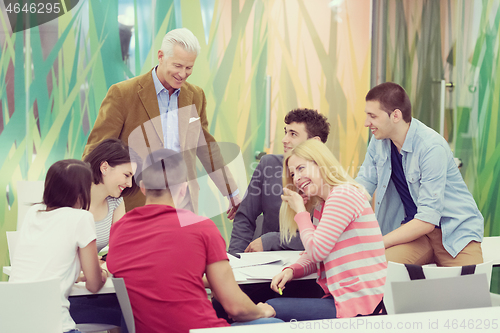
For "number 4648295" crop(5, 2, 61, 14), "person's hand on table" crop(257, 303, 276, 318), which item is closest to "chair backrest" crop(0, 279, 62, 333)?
"person's hand on table" crop(257, 303, 276, 318)

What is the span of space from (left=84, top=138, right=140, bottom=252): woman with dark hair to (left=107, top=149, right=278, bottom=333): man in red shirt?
2.24 ft

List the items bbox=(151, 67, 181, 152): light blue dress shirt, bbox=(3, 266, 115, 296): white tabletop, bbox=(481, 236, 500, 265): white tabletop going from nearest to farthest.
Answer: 1. bbox=(3, 266, 115, 296): white tabletop
2. bbox=(481, 236, 500, 265): white tabletop
3. bbox=(151, 67, 181, 152): light blue dress shirt

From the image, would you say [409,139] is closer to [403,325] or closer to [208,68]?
[403,325]

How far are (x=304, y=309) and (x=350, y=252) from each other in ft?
Answer: 0.88

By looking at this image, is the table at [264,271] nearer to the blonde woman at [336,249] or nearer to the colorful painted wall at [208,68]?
the blonde woman at [336,249]

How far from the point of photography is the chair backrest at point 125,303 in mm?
1359

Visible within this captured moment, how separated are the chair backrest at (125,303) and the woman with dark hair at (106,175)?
29.9 inches

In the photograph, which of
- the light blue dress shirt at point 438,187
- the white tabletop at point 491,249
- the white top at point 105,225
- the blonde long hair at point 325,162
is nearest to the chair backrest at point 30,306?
the white top at point 105,225

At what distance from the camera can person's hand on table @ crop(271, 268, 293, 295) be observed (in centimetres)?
170

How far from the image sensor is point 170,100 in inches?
103

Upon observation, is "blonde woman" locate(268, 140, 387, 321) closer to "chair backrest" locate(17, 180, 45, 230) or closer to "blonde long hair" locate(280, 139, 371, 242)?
"blonde long hair" locate(280, 139, 371, 242)

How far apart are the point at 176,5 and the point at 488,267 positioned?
2.71 meters

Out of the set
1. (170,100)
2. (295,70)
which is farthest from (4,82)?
(295,70)

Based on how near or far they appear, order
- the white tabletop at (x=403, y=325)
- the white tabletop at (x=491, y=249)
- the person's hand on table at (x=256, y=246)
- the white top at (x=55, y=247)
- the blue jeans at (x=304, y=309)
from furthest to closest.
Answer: the person's hand on table at (x=256, y=246) → the white tabletop at (x=491, y=249) → the blue jeans at (x=304, y=309) → the white top at (x=55, y=247) → the white tabletop at (x=403, y=325)
